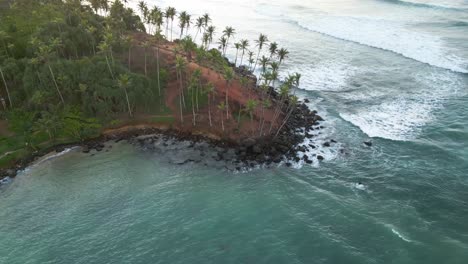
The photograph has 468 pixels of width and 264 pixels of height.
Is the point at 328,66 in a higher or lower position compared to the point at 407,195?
higher

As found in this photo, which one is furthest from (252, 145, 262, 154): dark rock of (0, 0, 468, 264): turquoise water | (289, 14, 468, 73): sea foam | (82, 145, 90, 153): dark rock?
(289, 14, 468, 73): sea foam

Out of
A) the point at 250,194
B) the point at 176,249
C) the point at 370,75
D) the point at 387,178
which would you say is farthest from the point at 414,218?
the point at 370,75

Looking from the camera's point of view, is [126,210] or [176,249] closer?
[176,249]

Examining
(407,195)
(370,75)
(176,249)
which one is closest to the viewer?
(176,249)

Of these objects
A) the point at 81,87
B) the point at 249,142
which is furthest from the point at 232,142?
the point at 81,87

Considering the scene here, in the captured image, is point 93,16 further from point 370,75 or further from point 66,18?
point 370,75

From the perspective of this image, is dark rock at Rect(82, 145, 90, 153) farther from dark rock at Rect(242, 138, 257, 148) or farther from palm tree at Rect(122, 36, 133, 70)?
dark rock at Rect(242, 138, 257, 148)

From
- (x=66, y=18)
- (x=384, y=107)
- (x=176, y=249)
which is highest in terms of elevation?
A: (x=66, y=18)
